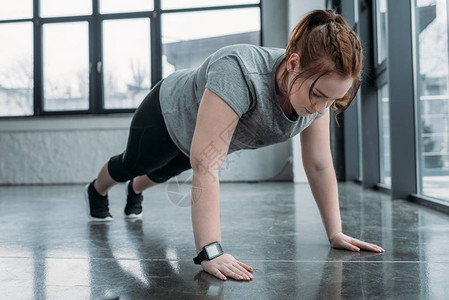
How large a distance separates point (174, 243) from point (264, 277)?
0.48 metres

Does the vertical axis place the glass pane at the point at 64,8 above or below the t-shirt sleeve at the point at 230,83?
above

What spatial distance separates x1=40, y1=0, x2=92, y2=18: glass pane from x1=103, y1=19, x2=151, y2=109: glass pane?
0.29m

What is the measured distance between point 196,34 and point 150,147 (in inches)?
146

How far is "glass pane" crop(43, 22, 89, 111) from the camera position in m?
4.93

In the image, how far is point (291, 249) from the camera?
4.07 ft

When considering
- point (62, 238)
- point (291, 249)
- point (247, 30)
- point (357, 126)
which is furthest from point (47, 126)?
point (291, 249)

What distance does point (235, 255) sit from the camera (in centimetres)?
118

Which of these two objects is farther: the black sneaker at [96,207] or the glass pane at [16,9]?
the glass pane at [16,9]

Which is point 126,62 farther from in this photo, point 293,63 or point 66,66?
point 293,63

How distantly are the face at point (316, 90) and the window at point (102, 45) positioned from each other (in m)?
3.94

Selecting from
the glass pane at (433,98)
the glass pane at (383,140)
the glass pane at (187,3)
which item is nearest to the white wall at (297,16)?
the glass pane at (187,3)

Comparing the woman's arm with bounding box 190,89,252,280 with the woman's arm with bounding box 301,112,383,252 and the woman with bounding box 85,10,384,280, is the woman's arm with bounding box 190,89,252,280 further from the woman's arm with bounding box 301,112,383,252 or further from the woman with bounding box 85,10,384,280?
the woman's arm with bounding box 301,112,383,252

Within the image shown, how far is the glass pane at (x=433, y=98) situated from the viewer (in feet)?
6.27

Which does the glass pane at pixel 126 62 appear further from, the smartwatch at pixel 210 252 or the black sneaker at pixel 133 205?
the smartwatch at pixel 210 252
